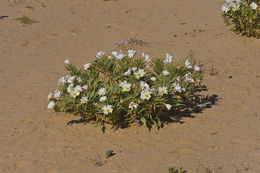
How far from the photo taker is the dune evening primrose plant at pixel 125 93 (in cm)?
457

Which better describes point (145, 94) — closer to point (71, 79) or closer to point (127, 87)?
point (127, 87)

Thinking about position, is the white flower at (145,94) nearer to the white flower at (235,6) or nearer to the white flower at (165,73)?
the white flower at (165,73)

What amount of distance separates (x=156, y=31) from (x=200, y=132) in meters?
6.67

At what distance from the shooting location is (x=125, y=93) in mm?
4613

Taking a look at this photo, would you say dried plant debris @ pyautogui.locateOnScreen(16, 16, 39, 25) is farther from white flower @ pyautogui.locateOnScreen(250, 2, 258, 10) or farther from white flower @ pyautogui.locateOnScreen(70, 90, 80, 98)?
white flower @ pyautogui.locateOnScreen(70, 90, 80, 98)

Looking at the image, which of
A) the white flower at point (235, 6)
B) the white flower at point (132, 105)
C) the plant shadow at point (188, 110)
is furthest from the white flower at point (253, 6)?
the white flower at point (132, 105)

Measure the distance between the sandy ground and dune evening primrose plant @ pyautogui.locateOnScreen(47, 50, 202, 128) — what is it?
0.76 feet

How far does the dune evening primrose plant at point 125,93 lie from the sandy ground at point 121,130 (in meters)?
0.23

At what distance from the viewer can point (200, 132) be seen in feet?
15.5

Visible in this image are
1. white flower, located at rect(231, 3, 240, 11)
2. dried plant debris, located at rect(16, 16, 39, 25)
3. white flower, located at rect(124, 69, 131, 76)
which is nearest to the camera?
white flower, located at rect(124, 69, 131, 76)

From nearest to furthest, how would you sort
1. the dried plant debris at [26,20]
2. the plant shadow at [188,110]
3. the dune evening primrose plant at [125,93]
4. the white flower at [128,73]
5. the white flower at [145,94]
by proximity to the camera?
the white flower at [145,94], the dune evening primrose plant at [125,93], the white flower at [128,73], the plant shadow at [188,110], the dried plant debris at [26,20]

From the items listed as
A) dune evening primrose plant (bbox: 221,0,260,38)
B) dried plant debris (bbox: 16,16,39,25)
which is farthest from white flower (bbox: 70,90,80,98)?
dried plant debris (bbox: 16,16,39,25)

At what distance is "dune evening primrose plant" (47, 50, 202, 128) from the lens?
180 inches

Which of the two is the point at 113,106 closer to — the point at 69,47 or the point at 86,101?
→ the point at 86,101
